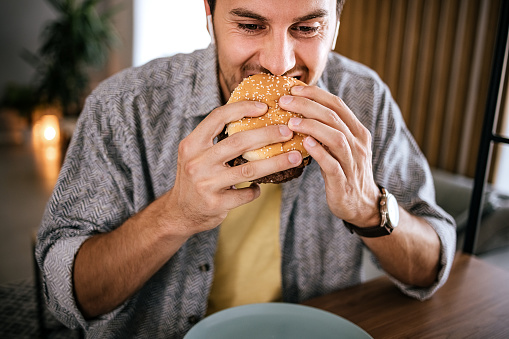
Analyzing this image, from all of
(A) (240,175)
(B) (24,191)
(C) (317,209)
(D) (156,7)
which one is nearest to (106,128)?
(A) (240,175)

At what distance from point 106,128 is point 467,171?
3.93 meters

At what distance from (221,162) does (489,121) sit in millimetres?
940

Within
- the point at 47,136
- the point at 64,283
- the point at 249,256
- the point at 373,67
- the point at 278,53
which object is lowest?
the point at 47,136

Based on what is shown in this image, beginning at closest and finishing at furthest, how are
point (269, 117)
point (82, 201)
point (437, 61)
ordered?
point (269, 117) < point (82, 201) < point (437, 61)

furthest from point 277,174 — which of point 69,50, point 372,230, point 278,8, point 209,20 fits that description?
point 69,50

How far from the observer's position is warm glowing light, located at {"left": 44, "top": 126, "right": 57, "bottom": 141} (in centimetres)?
707

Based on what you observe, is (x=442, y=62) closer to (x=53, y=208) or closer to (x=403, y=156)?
(x=403, y=156)

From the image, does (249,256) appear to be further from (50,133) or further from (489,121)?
(50,133)

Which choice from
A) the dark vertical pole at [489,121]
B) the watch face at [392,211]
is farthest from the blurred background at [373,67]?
the watch face at [392,211]

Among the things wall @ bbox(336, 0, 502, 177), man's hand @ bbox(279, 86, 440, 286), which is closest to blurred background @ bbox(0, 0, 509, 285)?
wall @ bbox(336, 0, 502, 177)

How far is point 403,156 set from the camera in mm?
1516

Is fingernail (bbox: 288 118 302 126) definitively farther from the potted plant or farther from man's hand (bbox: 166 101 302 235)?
the potted plant

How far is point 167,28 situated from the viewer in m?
7.16

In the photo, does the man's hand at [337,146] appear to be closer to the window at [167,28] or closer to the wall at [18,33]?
the window at [167,28]
